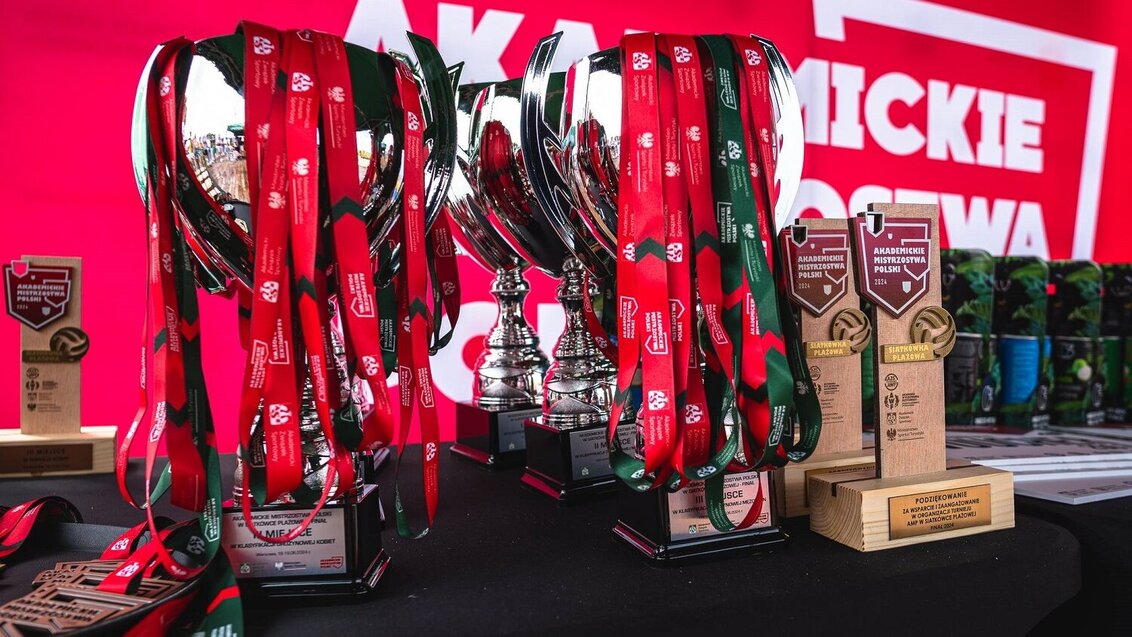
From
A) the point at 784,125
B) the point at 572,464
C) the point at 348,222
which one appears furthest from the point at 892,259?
the point at 348,222

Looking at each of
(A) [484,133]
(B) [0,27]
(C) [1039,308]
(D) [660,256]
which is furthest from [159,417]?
(B) [0,27]

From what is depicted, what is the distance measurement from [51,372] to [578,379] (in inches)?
29.7

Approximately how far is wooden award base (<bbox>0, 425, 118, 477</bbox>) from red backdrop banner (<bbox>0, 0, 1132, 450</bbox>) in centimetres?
55

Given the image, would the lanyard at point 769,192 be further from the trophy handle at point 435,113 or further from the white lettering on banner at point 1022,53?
the white lettering on banner at point 1022,53

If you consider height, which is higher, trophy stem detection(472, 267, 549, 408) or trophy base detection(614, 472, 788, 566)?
trophy stem detection(472, 267, 549, 408)

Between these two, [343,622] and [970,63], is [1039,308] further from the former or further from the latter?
[970,63]

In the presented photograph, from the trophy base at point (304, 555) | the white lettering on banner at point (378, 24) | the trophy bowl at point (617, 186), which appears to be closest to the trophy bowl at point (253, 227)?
the trophy base at point (304, 555)

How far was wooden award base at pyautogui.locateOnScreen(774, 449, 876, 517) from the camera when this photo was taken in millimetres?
737

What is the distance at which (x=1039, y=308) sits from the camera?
129cm

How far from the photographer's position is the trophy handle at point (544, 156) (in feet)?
2.57

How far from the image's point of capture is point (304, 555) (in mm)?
553

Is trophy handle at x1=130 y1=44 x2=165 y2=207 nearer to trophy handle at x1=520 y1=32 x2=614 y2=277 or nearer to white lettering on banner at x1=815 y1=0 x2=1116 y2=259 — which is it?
trophy handle at x1=520 y1=32 x2=614 y2=277

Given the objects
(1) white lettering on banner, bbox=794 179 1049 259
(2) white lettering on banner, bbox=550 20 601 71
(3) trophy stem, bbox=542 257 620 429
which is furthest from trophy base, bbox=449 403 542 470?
(1) white lettering on banner, bbox=794 179 1049 259

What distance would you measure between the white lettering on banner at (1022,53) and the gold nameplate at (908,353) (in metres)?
1.96
